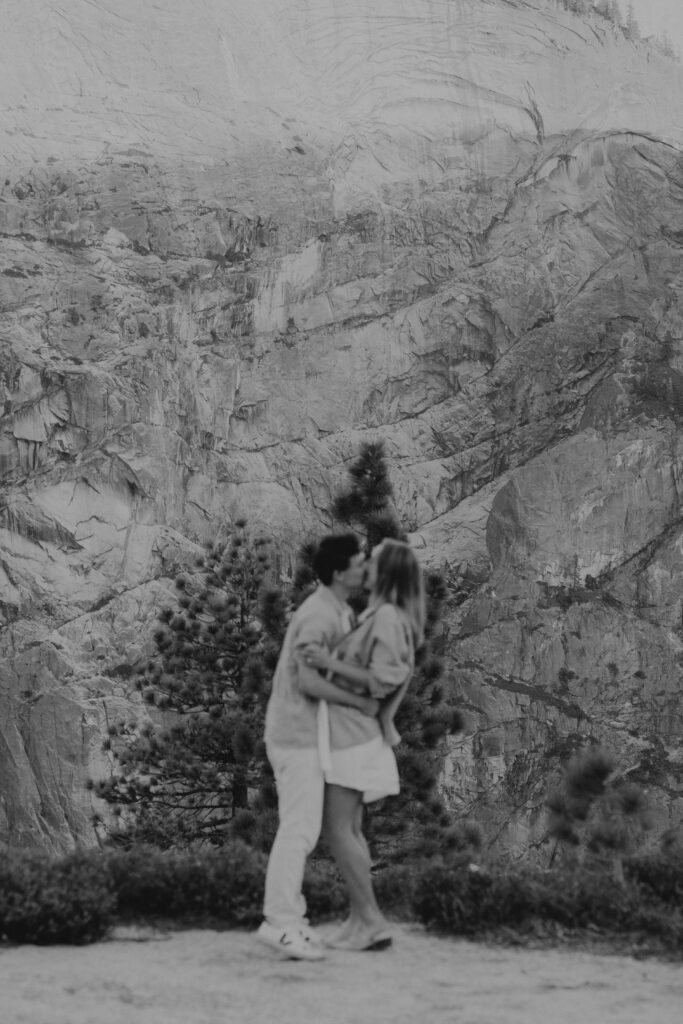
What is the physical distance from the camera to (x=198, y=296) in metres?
54.9

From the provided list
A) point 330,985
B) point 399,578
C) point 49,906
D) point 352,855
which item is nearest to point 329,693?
point 399,578

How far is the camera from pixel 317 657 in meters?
6.97

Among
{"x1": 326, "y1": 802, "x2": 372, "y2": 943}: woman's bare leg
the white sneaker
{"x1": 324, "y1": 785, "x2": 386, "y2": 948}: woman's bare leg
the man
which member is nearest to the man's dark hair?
the man

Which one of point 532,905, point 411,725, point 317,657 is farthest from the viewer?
point 411,725

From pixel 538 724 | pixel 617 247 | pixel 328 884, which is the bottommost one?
pixel 538 724

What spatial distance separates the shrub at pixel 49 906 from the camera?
7.22 meters

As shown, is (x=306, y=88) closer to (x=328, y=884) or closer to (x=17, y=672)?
(x=17, y=672)

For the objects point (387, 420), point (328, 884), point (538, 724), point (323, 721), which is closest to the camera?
point (323, 721)

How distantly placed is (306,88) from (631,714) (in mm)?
31784

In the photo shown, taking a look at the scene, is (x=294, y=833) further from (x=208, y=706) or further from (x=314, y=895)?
(x=208, y=706)

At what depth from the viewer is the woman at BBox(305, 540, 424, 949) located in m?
7.00

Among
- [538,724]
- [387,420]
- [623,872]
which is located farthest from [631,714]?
[623,872]

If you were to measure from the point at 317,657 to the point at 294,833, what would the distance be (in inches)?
39.0

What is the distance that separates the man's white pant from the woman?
97mm
